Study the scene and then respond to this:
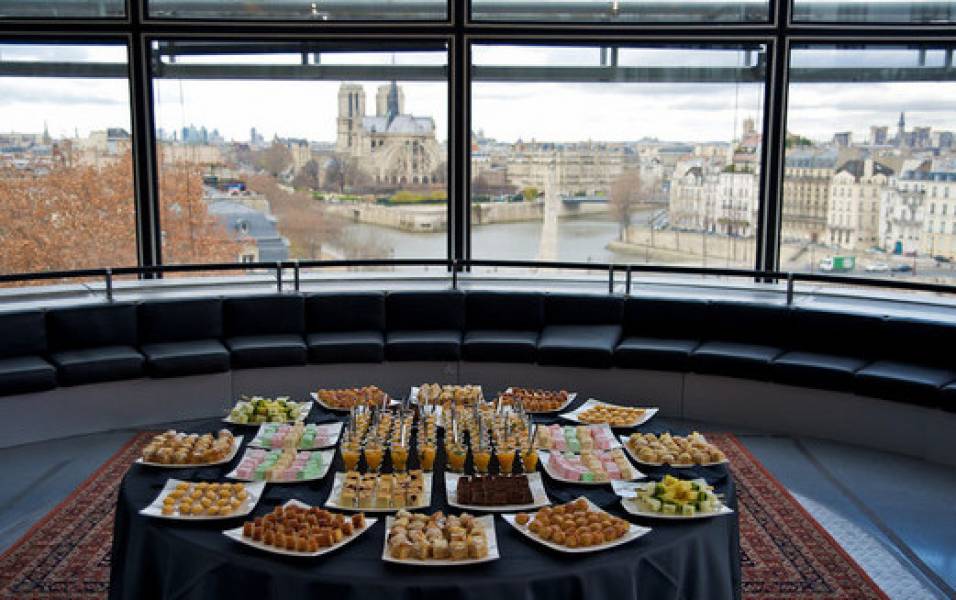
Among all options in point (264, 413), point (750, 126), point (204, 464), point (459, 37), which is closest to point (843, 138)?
point (750, 126)

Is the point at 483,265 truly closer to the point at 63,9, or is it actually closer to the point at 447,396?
the point at 447,396

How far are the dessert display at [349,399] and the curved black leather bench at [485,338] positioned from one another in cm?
206

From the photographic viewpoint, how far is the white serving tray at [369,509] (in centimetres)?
383

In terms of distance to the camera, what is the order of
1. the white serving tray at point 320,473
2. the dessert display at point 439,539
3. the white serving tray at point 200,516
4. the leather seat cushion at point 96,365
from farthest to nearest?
the leather seat cushion at point 96,365, the white serving tray at point 320,473, the white serving tray at point 200,516, the dessert display at point 439,539

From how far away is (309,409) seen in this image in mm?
5145

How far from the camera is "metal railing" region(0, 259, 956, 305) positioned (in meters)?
7.35

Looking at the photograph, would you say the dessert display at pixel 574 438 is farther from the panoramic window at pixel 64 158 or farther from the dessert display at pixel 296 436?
the panoramic window at pixel 64 158

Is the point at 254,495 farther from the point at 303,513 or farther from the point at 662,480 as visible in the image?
the point at 662,480

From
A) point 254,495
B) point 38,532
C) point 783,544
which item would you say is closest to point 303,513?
point 254,495

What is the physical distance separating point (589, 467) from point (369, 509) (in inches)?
38.2

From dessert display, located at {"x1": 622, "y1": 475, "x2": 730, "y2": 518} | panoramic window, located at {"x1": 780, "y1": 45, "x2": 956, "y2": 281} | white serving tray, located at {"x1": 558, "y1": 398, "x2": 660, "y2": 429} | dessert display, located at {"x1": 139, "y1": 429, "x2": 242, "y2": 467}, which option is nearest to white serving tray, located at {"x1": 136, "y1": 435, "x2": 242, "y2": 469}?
dessert display, located at {"x1": 139, "y1": 429, "x2": 242, "y2": 467}

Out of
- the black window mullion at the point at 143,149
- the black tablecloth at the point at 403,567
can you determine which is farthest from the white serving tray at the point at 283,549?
the black window mullion at the point at 143,149

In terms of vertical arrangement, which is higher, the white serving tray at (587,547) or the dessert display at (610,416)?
the dessert display at (610,416)

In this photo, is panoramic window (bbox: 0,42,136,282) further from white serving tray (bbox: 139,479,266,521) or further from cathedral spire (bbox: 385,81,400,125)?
white serving tray (bbox: 139,479,266,521)
